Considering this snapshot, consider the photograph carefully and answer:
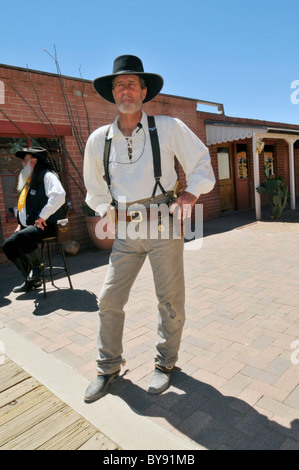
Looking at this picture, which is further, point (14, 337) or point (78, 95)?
point (78, 95)

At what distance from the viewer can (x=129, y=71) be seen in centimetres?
228

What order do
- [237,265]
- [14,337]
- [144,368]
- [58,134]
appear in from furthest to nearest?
[58,134]
[237,265]
[14,337]
[144,368]

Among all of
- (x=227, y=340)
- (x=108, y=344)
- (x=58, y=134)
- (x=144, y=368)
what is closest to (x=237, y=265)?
(x=227, y=340)

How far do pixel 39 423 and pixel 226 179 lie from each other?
36.7ft

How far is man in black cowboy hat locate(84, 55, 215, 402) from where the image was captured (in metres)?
2.26

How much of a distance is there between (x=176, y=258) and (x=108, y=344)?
747 millimetres

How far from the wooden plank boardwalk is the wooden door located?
1047cm

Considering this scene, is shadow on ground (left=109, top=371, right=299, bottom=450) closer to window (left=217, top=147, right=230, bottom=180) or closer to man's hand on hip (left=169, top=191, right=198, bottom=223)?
man's hand on hip (left=169, top=191, right=198, bottom=223)

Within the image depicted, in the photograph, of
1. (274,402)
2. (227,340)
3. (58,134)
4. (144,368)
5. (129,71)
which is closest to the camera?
(274,402)

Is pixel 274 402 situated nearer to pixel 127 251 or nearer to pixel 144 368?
pixel 144 368

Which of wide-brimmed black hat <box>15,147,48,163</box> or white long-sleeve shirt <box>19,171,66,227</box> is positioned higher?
wide-brimmed black hat <box>15,147,48,163</box>

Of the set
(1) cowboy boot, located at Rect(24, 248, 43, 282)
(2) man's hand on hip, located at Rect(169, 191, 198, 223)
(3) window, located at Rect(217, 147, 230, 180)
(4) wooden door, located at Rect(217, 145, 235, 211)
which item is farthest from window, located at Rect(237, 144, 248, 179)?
(2) man's hand on hip, located at Rect(169, 191, 198, 223)

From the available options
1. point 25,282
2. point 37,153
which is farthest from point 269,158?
point 25,282

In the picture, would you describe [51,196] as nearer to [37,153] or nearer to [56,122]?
[37,153]
